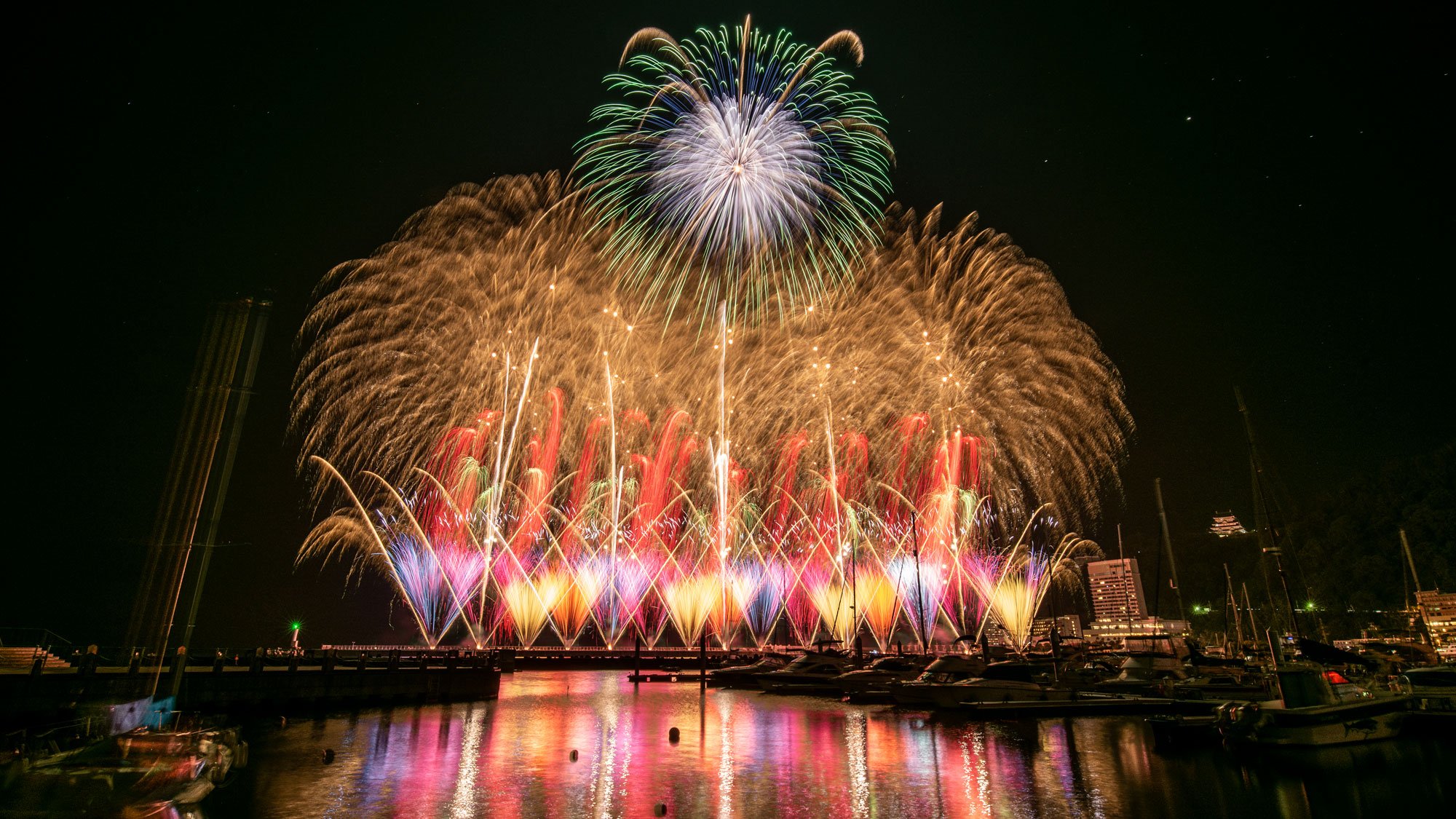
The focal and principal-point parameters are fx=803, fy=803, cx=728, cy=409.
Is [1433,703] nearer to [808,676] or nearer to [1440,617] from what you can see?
[808,676]

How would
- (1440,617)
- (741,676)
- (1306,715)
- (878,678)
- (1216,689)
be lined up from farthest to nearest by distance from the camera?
1. (1440,617)
2. (741,676)
3. (878,678)
4. (1216,689)
5. (1306,715)

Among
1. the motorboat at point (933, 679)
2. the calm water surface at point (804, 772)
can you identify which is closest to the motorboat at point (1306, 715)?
the calm water surface at point (804, 772)

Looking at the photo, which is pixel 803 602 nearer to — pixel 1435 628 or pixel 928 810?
pixel 1435 628

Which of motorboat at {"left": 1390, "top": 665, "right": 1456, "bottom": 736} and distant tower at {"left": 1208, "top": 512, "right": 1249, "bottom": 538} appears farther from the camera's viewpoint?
distant tower at {"left": 1208, "top": 512, "right": 1249, "bottom": 538}

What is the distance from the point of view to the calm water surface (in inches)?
546

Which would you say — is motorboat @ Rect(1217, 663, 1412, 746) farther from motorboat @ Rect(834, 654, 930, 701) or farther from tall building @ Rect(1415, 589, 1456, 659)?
tall building @ Rect(1415, 589, 1456, 659)

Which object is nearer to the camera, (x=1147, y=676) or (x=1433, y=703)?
(x=1433, y=703)

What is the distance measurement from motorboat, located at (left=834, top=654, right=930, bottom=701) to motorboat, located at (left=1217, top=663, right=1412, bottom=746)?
598 inches

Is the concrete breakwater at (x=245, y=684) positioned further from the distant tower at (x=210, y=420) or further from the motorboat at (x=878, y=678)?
the motorboat at (x=878, y=678)

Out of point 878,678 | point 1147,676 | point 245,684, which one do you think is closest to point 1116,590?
point 1147,676

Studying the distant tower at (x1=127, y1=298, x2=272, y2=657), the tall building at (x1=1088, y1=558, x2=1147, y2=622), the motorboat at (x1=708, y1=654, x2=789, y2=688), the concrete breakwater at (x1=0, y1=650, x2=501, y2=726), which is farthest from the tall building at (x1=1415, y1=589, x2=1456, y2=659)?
the tall building at (x1=1088, y1=558, x2=1147, y2=622)

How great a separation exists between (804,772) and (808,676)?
75.7ft

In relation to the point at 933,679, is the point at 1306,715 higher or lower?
lower

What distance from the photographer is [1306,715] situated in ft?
63.8
